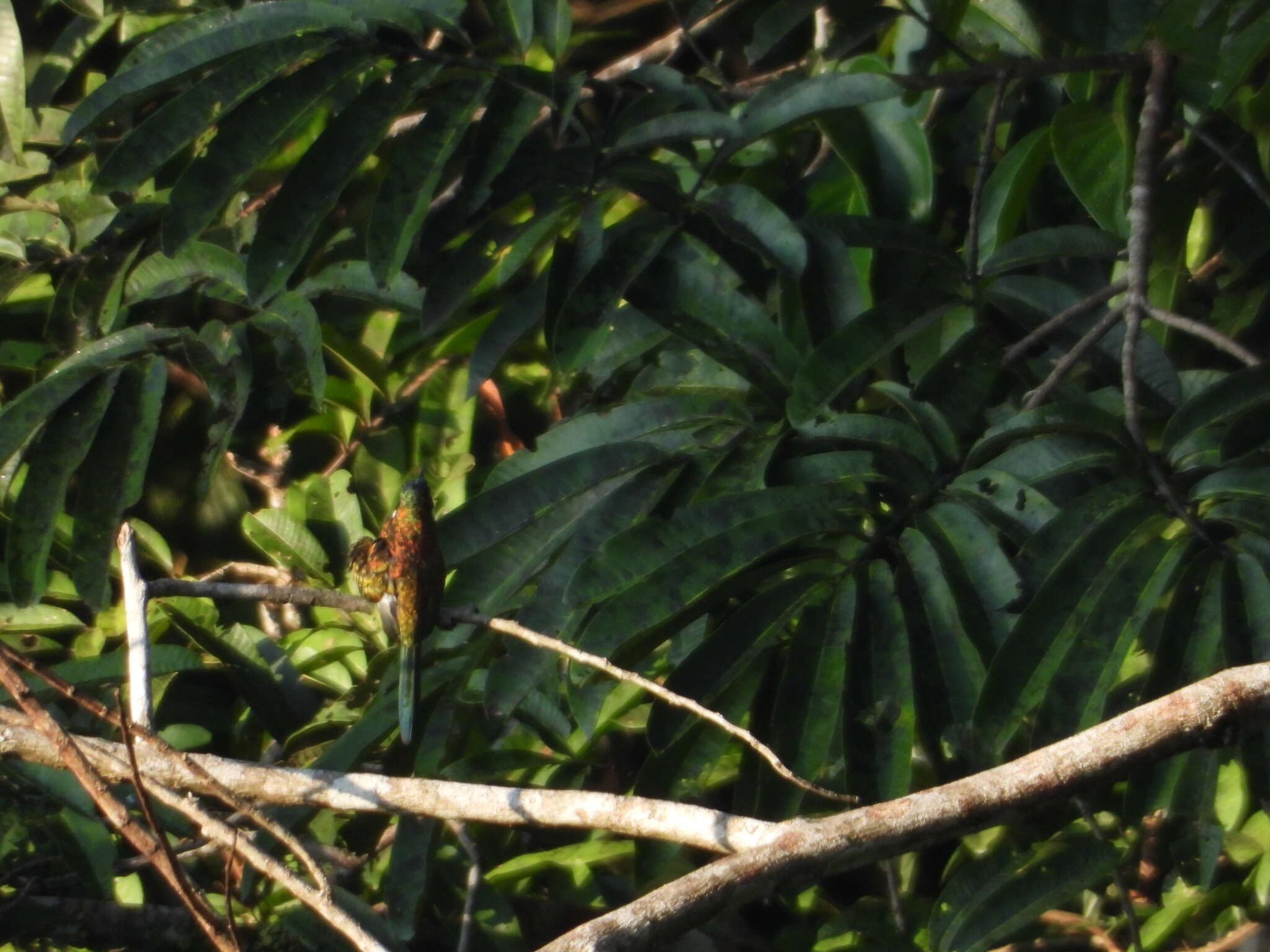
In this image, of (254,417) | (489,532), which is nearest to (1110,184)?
(489,532)

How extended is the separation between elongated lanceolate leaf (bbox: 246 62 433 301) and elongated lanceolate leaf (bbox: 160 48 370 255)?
0.04m

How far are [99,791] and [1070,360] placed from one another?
142 cm

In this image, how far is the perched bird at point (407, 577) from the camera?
2.10 meters

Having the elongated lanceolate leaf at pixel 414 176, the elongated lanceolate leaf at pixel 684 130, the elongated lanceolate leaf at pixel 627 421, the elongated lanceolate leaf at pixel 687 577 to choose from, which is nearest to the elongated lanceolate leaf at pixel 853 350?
the elongated lanceolate leaf at pixel 627 421

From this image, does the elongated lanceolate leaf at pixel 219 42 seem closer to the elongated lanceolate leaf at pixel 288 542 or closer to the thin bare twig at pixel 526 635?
the thin bare twig at pixel 526 635

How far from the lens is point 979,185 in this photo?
6.97ft

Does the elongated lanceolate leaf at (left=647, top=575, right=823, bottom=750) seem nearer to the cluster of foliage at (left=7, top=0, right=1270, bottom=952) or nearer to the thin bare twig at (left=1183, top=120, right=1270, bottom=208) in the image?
the cluster of foliage at (left=7, top=0, right=1270, bottom=952)

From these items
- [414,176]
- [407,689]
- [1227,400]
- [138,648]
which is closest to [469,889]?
[407,689]

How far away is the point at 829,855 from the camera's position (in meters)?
1.25

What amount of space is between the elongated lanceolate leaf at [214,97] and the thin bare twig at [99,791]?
66cm

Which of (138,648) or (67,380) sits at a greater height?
(67,380)

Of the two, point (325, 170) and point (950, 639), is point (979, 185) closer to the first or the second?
point (950, 639)

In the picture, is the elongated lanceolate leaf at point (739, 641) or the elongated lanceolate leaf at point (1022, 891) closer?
the elongated lanceolate leaf at point (739, 641)

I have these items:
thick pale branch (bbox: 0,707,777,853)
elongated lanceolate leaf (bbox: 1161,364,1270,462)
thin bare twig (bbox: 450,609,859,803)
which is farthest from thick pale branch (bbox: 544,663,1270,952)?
elongated lanceolate leaf (bbox: 1161,364,1270,462)
